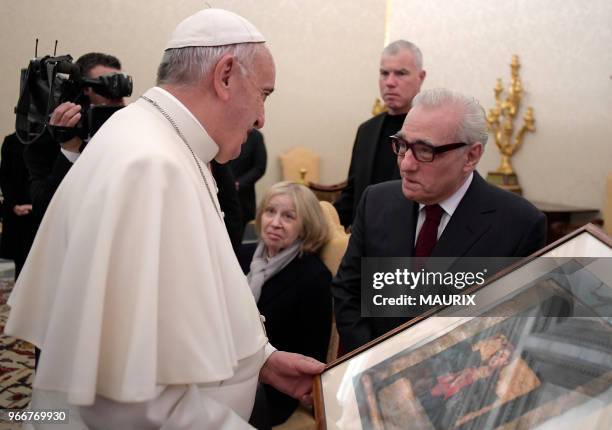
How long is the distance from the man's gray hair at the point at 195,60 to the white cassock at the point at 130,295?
192 millimetres

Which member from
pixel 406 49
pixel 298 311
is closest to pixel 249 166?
pixel 406 49

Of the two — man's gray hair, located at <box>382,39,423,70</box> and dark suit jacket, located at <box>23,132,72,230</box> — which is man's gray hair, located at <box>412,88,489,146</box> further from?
dark suit jacket, located at <box>23,132,72,230</box>

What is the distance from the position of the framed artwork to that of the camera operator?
63.7 inches

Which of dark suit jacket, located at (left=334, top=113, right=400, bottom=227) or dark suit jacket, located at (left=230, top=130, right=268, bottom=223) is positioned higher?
dark suit jacket, located at (left=334, top=113, right=400, bottom=227)

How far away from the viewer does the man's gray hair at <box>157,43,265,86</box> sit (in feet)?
5.34

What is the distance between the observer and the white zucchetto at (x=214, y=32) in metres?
1.66

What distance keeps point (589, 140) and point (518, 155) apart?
984 millimetres

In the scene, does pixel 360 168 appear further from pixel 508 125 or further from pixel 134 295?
pixel 508 125

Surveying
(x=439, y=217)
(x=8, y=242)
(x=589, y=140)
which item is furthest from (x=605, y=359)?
(x=589, y=140)

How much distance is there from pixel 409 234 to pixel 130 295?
141cm

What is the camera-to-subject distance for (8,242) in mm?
4492

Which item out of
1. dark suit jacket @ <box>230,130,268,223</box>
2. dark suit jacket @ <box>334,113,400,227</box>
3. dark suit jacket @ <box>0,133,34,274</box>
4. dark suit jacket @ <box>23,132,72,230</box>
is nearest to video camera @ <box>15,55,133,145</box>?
dark suit jacket @ <box>23,132,72,230</box>

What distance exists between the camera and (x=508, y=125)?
26.8 ft

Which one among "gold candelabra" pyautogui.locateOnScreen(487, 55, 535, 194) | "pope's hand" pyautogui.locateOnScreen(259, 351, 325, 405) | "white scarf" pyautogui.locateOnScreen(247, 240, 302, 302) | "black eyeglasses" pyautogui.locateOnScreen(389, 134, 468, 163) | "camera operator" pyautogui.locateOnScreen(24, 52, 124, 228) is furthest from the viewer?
"gold candelabra" pyautogui.locateOnScreen(487, 55, 535, 194)
